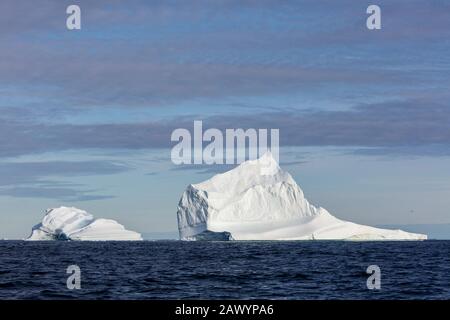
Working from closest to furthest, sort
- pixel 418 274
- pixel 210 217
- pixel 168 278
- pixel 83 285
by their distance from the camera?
1. pixel 83 285
2. pixel 168 278
3. pixel 418 274
4. pixel 210 217

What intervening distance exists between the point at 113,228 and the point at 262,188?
5745 cm

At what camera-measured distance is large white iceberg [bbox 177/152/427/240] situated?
146625mm

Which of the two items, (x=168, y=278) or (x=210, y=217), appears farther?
(x=210, y=217)

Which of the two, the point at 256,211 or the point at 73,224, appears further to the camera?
the point at 73,224

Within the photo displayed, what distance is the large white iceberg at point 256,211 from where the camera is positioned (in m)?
147

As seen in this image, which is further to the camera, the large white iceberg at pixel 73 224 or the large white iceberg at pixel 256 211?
the large white iceberg at pixel 73 224

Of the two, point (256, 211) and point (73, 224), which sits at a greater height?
point (256, 211)

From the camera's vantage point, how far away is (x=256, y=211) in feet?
509

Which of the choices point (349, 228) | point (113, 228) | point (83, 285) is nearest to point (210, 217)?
point (349, 228)

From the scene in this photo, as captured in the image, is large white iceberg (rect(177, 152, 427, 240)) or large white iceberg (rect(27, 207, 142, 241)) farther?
large white iceberg (rect(27, 207, 142, 241))
